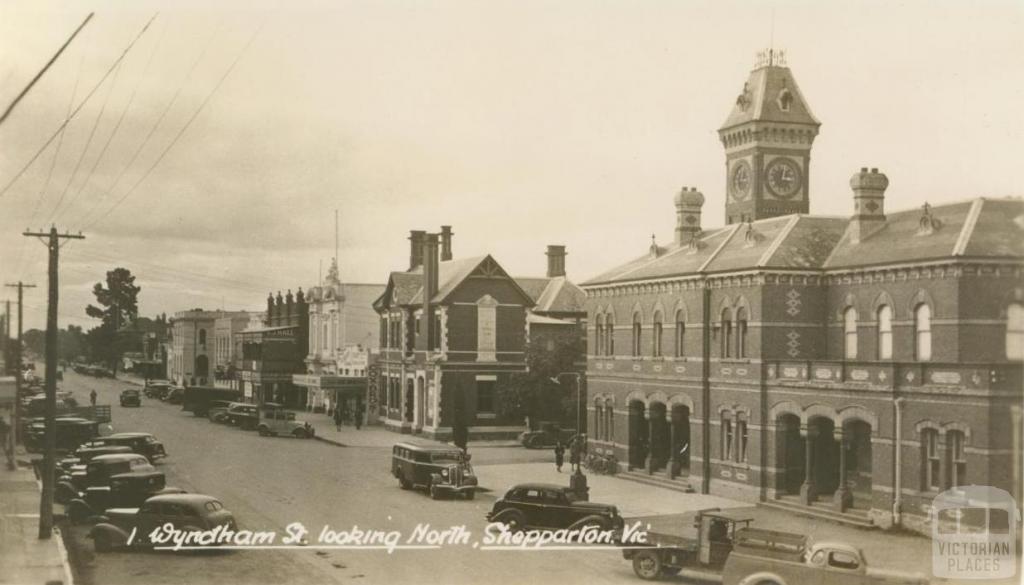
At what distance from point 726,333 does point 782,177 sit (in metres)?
10.4

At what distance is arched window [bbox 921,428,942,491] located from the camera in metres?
23.8

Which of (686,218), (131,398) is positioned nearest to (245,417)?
(131,398)

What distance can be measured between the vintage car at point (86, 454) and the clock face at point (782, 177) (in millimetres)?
24665

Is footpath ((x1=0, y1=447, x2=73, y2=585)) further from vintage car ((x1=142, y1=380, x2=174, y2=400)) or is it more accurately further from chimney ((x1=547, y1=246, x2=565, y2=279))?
chimney ((x1=547, y1=246, x2=565, y2=279))

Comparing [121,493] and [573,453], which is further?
[573,453]

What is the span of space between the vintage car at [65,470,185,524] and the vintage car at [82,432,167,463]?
5757 millimetres

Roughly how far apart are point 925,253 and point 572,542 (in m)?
11.3

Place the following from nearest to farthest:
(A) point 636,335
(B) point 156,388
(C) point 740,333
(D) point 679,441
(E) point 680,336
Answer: (C) point 740,333, (E) point 680,336, (D) point 679,441, (A) point 636,335, (B) point 156,388

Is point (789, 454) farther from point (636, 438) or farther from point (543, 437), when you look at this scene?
point (543, 437)

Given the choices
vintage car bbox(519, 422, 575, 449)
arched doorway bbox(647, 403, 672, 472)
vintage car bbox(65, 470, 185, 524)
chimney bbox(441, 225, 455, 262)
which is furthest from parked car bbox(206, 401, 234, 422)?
arched doorway bbox(647, 403, 672, 472)

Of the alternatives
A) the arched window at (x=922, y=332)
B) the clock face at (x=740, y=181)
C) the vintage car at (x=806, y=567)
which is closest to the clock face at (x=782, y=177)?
the clock face at (x=740, y=181)

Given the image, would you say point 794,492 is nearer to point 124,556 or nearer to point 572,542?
point 572,542

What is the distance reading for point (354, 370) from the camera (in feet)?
187

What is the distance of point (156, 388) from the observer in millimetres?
40844
